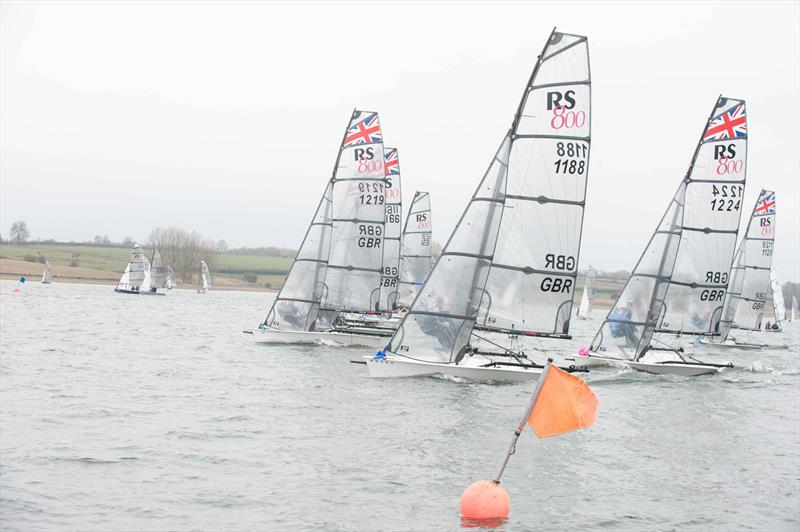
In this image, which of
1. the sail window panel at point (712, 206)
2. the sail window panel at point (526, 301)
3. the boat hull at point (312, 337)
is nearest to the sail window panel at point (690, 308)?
the sail window panel at point (712, 206)

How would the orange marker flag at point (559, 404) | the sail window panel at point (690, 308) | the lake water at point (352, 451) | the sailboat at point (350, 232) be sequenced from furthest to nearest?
1. the sailboat at point (350, 232)
2. the sail window panel at point (690, 308)
3. the lake water at point (352, 451)
4. the orange marker flag at point (559, 404)

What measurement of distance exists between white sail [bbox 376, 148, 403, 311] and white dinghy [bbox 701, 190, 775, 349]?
66.0 ft

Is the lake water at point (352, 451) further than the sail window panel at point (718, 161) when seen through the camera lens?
No

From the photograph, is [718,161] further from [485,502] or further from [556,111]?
[485,502]

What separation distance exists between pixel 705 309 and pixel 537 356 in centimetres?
783

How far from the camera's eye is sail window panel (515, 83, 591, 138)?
26.0 meters

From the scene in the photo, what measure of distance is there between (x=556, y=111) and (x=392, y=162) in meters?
26.2

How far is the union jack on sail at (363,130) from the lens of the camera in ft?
126

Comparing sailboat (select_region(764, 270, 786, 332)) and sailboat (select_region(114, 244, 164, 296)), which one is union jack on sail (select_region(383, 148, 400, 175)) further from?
sailboat (select_region(114, 244, 164, 296))

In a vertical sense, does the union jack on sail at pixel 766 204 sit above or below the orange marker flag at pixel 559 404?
above

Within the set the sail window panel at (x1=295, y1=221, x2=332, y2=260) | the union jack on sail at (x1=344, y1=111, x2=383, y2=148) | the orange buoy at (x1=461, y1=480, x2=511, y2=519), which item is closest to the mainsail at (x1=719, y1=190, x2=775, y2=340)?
the union jack on sail at (x1=344, y1=111, x2=383, y2=148)

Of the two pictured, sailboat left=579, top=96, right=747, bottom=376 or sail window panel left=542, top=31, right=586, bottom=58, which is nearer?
sail window panel left=542, top=31, right=586, bottom=58

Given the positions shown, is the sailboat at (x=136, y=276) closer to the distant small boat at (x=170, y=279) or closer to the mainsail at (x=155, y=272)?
the mainsail at (x=155, y=272)

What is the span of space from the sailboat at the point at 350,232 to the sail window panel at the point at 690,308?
11818 millimetres
